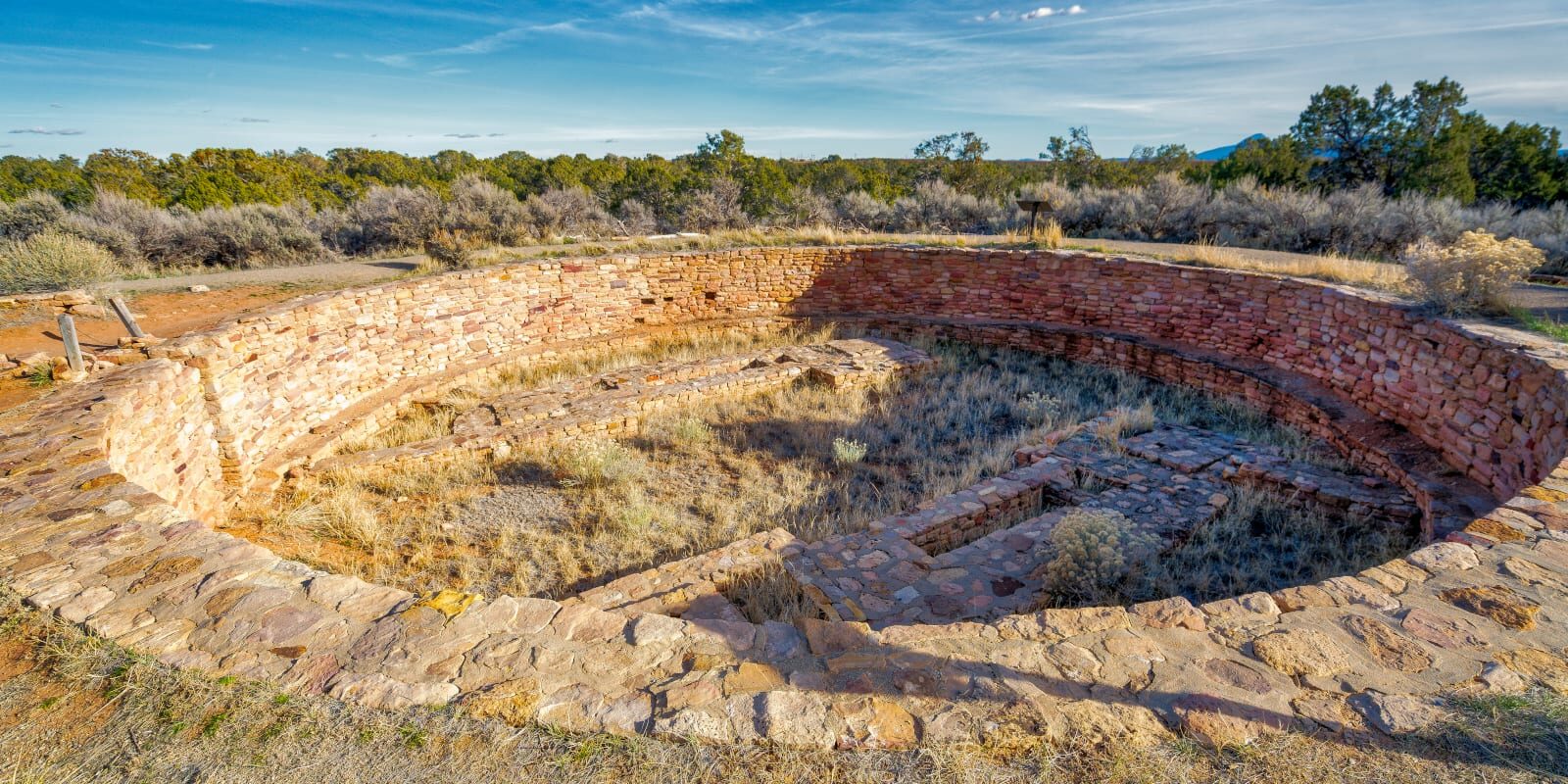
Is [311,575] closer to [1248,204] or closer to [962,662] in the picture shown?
[962,662]

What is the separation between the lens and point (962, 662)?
2.69 m

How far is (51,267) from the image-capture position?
320 inches

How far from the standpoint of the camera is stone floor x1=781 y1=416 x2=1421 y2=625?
13.9 feet

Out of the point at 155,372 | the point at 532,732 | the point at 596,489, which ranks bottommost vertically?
the point at 596,489

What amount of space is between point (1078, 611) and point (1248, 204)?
53.0 ft

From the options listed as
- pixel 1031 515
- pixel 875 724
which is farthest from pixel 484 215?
pixel 875 724

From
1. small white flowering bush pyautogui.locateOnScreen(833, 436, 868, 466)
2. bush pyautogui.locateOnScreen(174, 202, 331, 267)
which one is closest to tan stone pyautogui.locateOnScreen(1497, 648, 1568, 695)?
small white flowering bush pyautogui.locateOnScreen(833, 436, 868, 466)

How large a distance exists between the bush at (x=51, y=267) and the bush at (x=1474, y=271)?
48.5 ft

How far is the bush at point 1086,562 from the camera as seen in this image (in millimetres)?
4262

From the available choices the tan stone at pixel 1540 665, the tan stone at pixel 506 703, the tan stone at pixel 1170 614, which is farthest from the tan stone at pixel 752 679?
the tan stone at pixel 1540 665

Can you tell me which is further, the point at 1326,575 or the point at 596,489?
the point at 596,489

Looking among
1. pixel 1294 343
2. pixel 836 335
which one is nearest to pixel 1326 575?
pixel 1294 343

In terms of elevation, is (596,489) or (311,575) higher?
(311,575)

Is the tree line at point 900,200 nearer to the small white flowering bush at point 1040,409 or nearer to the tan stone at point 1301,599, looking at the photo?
the small white flowering bush at point 1040,409
